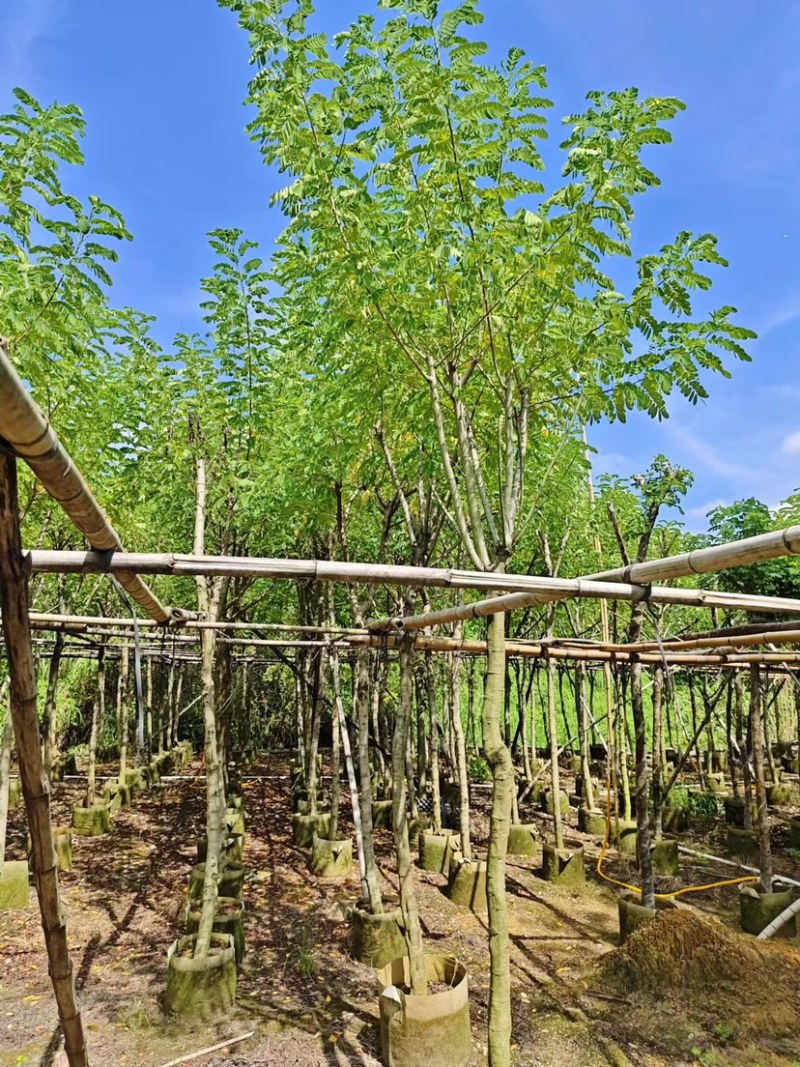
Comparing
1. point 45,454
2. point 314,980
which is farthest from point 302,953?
point 45,454

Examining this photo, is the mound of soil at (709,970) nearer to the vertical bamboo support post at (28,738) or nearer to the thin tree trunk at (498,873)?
the thin tree trunk at (498,873)

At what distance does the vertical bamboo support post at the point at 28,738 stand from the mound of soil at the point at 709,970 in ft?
18.5

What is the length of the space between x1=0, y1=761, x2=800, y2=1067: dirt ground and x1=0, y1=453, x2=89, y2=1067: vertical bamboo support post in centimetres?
343

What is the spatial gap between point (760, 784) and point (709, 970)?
274 cm

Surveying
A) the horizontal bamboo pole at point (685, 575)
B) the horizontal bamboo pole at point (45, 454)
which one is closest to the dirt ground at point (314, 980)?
the horizontal bamboo pole at point (685, 575)

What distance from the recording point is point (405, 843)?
5586mm

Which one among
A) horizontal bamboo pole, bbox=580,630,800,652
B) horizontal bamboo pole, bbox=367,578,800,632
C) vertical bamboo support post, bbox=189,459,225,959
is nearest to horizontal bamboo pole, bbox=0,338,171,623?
horizontal bamboo pole, bbox=367,578,800,632

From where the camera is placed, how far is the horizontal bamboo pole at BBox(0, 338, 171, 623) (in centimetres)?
149

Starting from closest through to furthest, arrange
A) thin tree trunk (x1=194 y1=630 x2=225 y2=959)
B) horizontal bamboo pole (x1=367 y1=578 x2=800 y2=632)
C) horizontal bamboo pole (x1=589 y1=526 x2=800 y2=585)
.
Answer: horizontal bamboo pole (x1=589 y1=526 x2=800 y2=585)
horizontal bamboo pole (x1=367 y1=578 x2=800 y2=632)
thin tree trunk (x1=194 y1=630 x2=225 y2=959)

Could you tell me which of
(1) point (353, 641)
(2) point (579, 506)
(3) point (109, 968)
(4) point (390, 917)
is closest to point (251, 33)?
(1) point (353, 641)

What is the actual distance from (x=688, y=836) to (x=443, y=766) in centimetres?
716

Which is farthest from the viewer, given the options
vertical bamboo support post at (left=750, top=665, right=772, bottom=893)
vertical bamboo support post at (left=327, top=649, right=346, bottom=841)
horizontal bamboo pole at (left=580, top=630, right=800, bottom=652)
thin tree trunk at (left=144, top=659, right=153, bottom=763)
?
thin tree trunk at (left=144, top=659, right=153, bottom=763)

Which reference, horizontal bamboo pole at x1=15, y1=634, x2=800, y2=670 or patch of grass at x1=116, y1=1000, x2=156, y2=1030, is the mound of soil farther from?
patch of grass at x1=116, y1=1000, x2=156, y2=1030

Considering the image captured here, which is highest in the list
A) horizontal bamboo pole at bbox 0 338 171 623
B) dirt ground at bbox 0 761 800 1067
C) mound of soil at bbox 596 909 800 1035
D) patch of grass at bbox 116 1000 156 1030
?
horizontal bamboo pole at bbox 0 338 171 623
